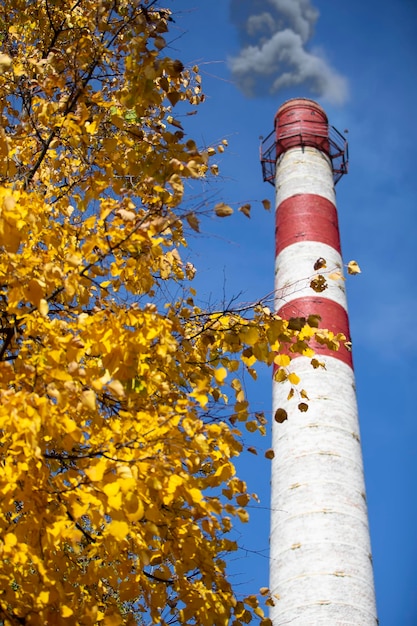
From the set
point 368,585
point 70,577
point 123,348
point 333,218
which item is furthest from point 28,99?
point 333,218

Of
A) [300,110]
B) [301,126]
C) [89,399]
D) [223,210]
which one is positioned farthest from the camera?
[300,110]

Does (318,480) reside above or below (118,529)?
above

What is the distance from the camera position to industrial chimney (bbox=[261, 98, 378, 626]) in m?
7.89

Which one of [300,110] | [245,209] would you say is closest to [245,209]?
[245,209]

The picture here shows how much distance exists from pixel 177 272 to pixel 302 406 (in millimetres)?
1188

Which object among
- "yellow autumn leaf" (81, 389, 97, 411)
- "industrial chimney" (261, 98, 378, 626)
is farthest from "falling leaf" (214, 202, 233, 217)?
"industrial chimney" (261, 98, 378, 626)

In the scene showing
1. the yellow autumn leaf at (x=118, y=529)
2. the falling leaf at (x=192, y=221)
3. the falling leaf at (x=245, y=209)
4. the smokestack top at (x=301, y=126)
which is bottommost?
the yellow autumn leaf at (x=118, y=529)

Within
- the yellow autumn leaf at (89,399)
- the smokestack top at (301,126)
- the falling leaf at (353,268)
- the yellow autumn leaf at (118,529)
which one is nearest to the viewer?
the yellow autumn leaf at (118,529)

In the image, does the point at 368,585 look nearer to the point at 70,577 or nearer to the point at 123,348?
the point at 70,577

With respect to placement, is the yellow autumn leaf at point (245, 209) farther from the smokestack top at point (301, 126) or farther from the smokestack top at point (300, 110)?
the smokestack top at point (300, 110)

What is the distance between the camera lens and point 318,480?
8.75 metres

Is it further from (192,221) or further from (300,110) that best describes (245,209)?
(300,110)

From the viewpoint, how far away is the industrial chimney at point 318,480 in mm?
7895

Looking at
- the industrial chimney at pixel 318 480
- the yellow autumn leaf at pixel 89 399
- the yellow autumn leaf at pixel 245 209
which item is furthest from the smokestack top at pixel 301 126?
the yellow autumn leaf at pixel 89 399
